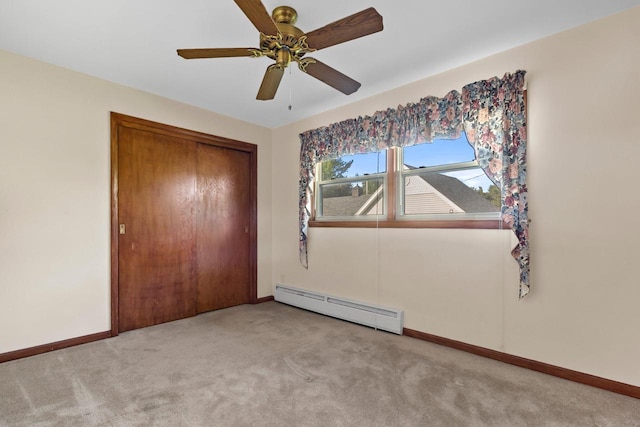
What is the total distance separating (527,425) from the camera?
5.39 feet

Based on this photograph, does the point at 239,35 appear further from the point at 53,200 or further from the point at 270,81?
the point at 53,200

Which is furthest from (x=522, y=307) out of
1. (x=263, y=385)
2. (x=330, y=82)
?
(x=330, y=82)

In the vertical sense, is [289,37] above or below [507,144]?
above

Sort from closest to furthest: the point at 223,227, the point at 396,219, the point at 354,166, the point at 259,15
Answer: the point at 259,15 < the point at 396,219 < the point at 354,166 < the point at 223,227

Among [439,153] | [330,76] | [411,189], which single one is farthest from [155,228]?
[439,153]

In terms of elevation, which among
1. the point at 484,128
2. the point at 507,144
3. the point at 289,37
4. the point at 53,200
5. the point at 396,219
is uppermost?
the point at 289,37

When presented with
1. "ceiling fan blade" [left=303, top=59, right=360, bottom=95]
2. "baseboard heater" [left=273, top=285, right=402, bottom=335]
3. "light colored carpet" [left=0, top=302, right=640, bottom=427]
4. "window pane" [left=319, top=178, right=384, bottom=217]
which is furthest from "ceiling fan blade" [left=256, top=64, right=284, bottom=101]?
"baseboard heater" [left=273, top=285, right=402, bottom=335]

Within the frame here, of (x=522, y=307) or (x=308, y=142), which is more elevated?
(x=308, y=142)

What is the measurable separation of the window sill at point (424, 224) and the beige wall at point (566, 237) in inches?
2.5

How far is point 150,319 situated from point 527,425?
3354mm

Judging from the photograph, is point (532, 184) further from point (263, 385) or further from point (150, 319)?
point (150, 319)

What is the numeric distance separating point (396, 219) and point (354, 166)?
856 mm

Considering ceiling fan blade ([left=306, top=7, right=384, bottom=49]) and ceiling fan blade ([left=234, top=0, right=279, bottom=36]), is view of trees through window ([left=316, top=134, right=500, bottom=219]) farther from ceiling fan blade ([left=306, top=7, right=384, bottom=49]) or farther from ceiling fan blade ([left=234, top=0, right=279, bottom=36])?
ceiling fan blade ([left=234, top=0, right=279, bottom=36])

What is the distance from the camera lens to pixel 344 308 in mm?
3361
